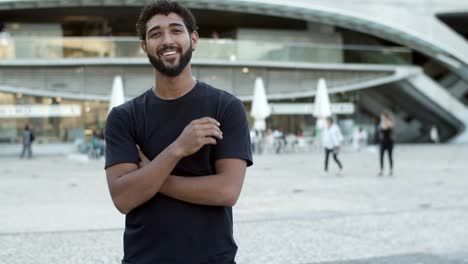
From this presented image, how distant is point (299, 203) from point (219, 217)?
9.51 meters

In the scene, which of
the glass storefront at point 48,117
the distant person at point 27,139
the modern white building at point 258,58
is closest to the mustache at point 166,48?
the distant person at point 27,139

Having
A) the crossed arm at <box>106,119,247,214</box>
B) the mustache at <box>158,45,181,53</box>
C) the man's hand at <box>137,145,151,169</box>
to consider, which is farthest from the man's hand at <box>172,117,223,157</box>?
the mustache at <box>158,45,181,53</box>

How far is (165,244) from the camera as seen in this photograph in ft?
8.55

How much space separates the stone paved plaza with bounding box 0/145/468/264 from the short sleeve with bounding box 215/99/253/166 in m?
4.53

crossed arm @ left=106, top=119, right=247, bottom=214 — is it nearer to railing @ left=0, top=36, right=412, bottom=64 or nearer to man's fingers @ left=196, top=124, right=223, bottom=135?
man's fingers @ left=196, top=124, right=223, bottom=135

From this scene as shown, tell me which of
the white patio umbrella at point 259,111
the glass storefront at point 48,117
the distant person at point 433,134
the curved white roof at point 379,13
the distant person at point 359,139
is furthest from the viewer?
the distant person at point 433,134

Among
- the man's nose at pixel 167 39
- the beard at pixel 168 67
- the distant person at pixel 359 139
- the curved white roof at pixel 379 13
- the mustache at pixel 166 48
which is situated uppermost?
the curved white roof at pixel 379 13

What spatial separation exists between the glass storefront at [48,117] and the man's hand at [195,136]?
33.1 metres

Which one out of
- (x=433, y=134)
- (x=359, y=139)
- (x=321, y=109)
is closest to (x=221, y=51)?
(x=321, y=109)

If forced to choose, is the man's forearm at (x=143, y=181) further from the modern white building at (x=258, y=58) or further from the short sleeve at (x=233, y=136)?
the modern white building at (x=258, y=58)

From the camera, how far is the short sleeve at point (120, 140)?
8.94 feet

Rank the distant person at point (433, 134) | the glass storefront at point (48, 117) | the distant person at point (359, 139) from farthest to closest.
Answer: the distant person at point (433, 134) < the distant person at point (359, 139) < the glass storefront at point (48, 117)

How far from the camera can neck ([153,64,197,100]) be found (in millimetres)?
2695

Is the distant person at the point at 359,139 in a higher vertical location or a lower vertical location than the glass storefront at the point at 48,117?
lower
